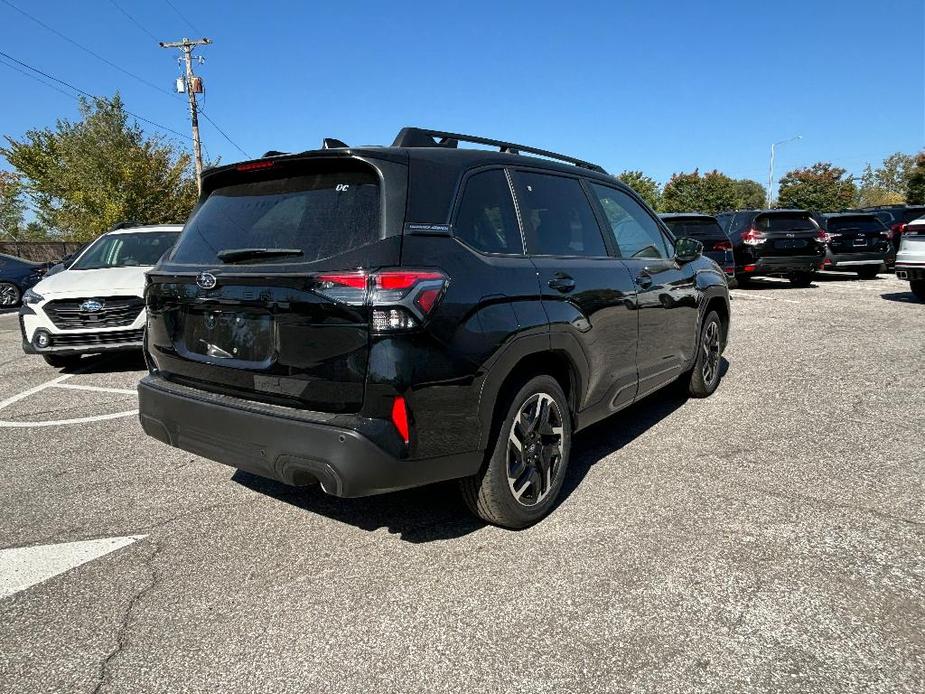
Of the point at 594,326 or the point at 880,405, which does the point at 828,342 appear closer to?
the point at 880,405

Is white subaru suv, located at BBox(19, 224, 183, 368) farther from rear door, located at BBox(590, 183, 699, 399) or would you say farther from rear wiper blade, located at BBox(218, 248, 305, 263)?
rear door, located at BBox(590, 183, 699, 399)

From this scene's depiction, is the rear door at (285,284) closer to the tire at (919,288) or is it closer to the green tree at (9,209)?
the tire at (919,288)

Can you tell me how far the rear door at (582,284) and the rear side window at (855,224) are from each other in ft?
45.7

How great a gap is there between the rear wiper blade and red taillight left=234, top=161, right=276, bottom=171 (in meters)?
0.42

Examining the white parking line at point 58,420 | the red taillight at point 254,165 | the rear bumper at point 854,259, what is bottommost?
the white parking line at point 58,420

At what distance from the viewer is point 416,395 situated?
249 centimetres

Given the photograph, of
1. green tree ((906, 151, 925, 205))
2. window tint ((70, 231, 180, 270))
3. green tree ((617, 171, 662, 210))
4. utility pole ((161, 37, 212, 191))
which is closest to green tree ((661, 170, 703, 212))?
green tree ((617, 171, 662, 210))

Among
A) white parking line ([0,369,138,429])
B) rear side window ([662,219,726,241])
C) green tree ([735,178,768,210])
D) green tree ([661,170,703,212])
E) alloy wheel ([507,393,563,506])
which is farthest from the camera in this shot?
green tree ([735,178,768,210])

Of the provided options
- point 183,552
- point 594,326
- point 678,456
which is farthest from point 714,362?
point 183,552

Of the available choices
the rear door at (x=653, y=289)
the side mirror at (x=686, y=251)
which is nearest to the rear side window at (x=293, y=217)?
the rear door at (x=653, y=289)

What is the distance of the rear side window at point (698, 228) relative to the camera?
12.5m

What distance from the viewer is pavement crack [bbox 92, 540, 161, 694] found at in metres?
2.15

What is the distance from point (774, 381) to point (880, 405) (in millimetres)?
1031

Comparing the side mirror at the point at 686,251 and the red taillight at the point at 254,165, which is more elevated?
the red taillight at the point at 254,165
